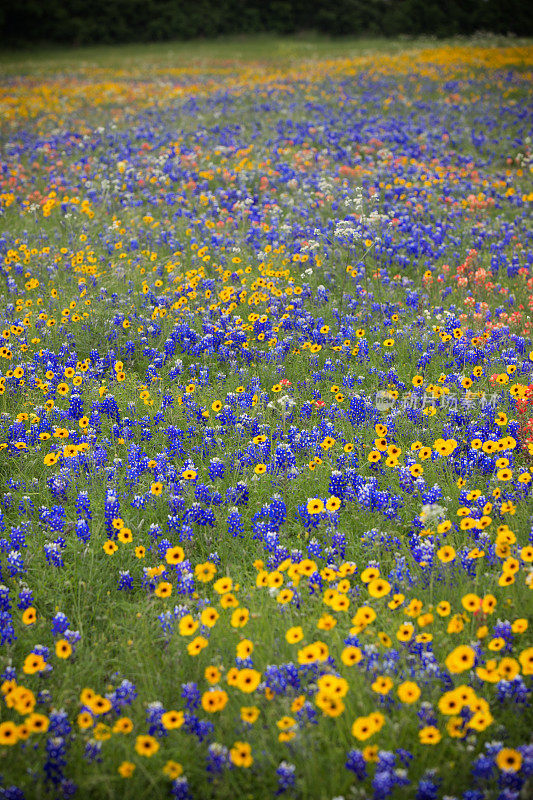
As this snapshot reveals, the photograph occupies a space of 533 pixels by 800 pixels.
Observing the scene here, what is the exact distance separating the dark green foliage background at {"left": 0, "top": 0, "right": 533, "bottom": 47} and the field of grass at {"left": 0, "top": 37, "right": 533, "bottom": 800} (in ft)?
118

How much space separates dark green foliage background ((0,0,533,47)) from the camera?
130 ft

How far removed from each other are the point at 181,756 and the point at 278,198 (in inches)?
359

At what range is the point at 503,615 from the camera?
3.27m

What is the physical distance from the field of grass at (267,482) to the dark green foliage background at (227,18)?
118 ft

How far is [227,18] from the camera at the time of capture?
4297 cm

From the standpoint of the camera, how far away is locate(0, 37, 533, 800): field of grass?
2736 mm

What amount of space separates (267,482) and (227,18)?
4807cm

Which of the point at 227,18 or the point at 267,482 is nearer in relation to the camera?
the point at 267,482

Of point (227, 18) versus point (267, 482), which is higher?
point (227, 18)

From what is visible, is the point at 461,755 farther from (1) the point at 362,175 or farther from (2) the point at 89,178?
(2) the point at 89,178

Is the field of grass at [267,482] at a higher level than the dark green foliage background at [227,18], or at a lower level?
lower

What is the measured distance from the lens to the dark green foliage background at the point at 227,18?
3956 cm

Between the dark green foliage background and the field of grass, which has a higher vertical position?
the dark green foliage background

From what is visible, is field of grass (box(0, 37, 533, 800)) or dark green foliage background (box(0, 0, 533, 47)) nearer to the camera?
field of grass (box(0, 37, 533, 800))
